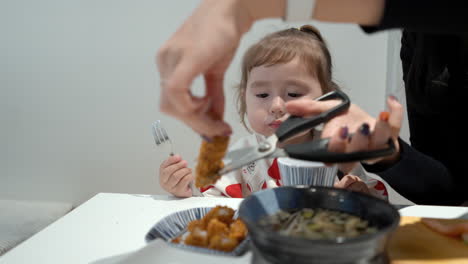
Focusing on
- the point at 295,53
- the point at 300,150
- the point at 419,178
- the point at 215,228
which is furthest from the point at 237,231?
the point at 295,53

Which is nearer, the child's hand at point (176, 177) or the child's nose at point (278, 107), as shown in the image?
the child's hand at point (176, 177)

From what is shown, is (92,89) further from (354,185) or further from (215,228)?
(215,228)

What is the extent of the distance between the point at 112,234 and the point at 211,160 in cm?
28

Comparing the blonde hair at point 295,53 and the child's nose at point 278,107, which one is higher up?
the blonde hair at point 295,53

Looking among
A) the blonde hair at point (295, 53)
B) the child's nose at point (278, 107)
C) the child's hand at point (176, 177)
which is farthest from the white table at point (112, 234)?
the blonde hair at point (295, 53)

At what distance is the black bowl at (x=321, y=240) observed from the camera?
0.48 m

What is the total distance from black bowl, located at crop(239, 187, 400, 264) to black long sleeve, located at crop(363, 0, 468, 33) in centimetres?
27

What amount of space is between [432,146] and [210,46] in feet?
3.36

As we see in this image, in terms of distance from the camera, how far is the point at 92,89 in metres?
2.23

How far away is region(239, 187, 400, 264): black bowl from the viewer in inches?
18.7

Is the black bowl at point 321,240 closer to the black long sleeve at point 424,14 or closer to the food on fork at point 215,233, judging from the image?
the food on fork at point 215,233

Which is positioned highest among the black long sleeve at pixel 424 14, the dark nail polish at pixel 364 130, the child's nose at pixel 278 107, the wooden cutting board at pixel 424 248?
the black long sleeve at pixel 424 14

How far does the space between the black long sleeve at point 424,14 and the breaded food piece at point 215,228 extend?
41 cm

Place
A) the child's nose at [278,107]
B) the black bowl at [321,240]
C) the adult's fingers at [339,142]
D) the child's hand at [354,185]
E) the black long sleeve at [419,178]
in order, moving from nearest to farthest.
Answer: the black bowl at [321,240]
the adult's fingers at [339,142]
the black long sleeve at [419,178]
the child's hand at [354,185]
the child's nose at [278,107]
